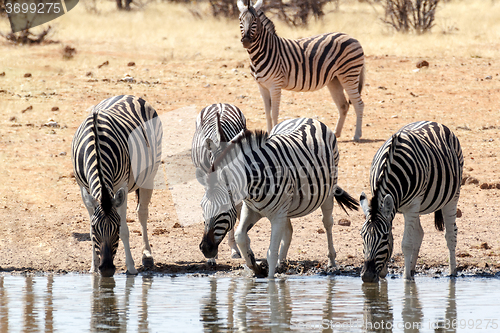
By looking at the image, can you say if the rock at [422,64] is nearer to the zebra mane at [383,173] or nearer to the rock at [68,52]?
the rock at [68,52]

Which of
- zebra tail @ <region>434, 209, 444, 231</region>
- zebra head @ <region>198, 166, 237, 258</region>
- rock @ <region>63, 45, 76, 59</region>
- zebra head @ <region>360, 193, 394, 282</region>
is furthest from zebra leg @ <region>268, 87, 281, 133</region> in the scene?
rock @ <region>63, 45, 76, 59</region>

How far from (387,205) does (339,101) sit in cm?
732

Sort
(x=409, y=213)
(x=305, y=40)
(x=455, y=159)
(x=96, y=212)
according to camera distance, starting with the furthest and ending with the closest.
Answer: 1. (x=305, y=40)
2. (x=455, y=159)
3. (x=409, y=213)
4. (x=96, y=212)

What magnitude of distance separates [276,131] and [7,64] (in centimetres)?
1140

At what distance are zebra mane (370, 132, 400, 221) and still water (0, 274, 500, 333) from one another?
0.71 m

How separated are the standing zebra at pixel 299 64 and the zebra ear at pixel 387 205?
629 cm

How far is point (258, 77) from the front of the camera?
1241 centimetres

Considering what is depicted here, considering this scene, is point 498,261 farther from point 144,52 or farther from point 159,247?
point 144,52

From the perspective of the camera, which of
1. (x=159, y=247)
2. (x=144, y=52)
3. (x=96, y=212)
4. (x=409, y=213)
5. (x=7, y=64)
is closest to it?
(x=96, y=212)

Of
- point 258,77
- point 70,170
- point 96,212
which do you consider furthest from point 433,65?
point 96,212

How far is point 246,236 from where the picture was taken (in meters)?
6.46

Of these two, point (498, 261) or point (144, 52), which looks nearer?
point (498, 261)

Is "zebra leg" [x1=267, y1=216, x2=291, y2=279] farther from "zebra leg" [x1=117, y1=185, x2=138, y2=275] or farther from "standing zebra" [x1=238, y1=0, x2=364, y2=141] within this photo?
"standing zebra" [x1=238, y1=0, x2=364, y2=141]

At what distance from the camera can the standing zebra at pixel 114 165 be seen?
6125 millimetres
